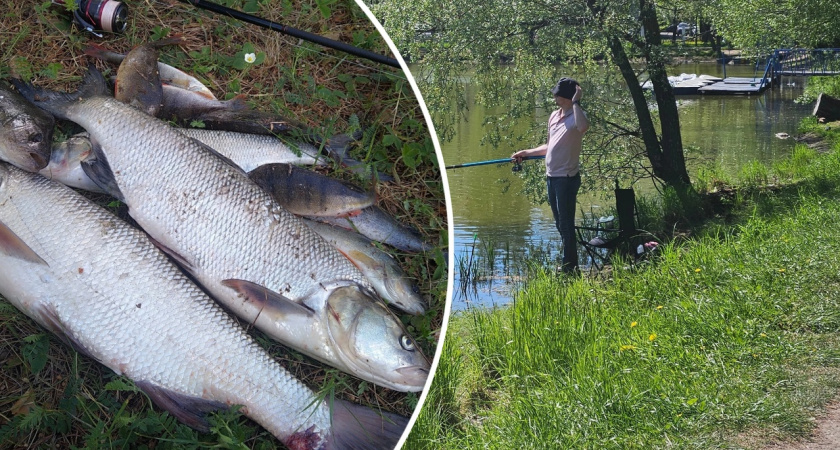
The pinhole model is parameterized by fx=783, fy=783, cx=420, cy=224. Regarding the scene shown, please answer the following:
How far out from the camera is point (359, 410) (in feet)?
3.66

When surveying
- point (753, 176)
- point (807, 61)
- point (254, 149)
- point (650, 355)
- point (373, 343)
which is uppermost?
point (254, 149)

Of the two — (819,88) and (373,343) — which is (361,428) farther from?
(819,88)

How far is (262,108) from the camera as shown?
1243mm

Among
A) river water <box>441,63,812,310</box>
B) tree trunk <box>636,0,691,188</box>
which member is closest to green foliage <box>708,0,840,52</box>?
river water <box>441,63,812,310</box>

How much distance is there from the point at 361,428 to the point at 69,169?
1.84 ft

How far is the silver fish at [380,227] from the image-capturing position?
3.95 ft

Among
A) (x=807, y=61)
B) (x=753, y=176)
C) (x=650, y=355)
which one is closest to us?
(x=650, y=355)

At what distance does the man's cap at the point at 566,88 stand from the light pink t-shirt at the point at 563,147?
161 mm

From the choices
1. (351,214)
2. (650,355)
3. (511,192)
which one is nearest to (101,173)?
(351,214)

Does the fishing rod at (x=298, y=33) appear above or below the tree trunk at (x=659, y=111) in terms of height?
above

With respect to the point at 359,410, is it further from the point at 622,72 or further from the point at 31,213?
the point at 622,72

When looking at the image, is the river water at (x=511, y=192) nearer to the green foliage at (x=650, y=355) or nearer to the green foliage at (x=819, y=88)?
the green foliage at (x=650, y=355)

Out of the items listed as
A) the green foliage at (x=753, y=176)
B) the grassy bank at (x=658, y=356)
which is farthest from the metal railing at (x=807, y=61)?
the grassy bank at (x=658, y=356)

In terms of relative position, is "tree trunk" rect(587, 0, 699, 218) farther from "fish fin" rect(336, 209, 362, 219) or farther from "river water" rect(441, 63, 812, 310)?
"fish fin" rect(336, 209, 362, 219)
